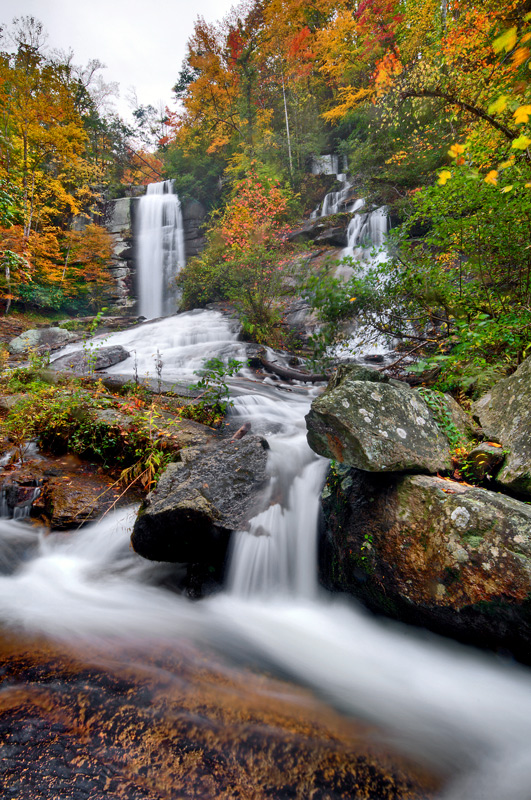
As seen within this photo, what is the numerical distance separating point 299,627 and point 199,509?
124 centimetres

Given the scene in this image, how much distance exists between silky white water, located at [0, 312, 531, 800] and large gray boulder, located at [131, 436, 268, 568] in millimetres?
191

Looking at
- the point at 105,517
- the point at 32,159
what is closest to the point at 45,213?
the point at 32,159

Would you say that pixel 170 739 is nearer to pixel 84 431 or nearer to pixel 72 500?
A: pixel 72 500

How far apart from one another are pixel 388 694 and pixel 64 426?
15.0ft

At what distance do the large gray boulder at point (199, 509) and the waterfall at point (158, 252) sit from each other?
18.3 meters

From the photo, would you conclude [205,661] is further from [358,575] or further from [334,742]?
[358,575]

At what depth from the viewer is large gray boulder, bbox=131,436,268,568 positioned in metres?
2.90

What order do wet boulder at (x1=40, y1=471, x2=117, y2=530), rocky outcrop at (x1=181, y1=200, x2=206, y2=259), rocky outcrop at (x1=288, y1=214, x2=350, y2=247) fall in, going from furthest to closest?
1. rocky outcrop at (x1=181, y1=200, x2=206, y2=259)
2. rocky outcrop at (x1=288, y1=214, x2=350, y2=247)
3. wet boulder at (x1=40, y1=471, x2=117, y2=530)

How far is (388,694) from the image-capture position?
2154mm

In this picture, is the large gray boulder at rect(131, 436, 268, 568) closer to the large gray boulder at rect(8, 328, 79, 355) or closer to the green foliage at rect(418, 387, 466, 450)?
the green foliage at rect(418, 387, 466, 450)

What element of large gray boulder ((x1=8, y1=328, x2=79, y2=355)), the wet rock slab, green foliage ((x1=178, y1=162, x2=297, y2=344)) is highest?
green foliage ((x1=178, y1=162, x2=297, y2=344))

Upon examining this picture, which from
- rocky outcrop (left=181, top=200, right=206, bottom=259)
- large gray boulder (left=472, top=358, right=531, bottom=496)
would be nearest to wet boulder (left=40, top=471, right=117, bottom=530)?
large gray boulder (left=472, top=358, right=531, bottom=496)

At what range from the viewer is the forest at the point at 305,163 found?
390 cm

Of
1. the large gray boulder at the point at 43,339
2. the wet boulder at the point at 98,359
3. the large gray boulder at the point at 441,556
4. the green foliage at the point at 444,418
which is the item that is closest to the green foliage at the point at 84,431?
the large gray boulder at the point at 441,556
